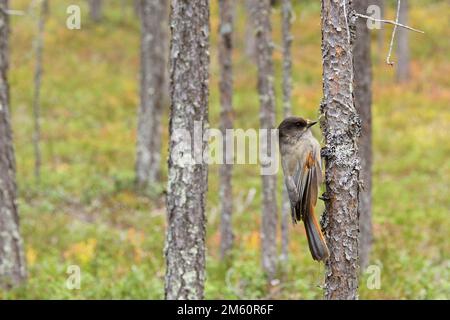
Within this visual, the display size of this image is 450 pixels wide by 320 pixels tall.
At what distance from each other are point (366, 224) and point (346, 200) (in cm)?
625

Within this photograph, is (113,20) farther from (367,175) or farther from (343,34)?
(343,34)

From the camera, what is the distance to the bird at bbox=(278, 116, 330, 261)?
16.2ft

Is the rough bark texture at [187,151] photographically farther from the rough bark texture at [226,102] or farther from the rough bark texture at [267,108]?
the rough bark texture at [226,102]

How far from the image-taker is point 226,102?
449 inches

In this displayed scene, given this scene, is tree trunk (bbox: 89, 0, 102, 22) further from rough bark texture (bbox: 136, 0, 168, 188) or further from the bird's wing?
the bird's wing

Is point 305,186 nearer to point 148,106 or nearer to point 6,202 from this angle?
point 6,202

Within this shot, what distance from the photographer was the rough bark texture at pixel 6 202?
9500mm

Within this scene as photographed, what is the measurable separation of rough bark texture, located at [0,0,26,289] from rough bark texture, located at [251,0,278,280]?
388 centimetres

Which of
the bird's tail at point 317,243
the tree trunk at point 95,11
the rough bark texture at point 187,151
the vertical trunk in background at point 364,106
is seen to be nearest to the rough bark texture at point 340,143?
the bird's tail at point 317,243

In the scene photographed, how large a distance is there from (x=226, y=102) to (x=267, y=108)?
107 centimetres

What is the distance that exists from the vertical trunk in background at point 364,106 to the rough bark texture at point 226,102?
236cm

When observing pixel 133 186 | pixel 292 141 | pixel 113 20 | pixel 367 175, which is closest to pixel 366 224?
pixel 367 175

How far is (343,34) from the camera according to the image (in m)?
4.69

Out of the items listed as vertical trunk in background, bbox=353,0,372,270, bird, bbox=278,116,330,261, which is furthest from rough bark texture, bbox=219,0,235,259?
bird, bbox=278,116,330,261
